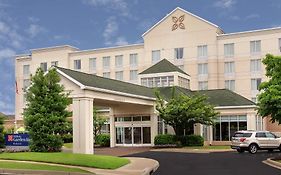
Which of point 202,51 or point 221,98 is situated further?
point 202,51

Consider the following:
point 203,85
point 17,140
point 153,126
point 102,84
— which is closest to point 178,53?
point 203,85

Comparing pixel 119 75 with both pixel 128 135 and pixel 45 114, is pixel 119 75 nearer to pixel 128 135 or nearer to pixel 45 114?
pixel 128 135

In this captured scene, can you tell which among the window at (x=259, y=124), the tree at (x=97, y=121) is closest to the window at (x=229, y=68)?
the window at (x=259, y=124)

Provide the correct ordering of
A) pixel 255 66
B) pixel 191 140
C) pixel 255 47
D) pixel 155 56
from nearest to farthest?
1. pixel 191 140
2. pixel 255 47
3. pixel 255 66
4. pixel 155 56

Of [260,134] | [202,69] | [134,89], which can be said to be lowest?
[260,134]

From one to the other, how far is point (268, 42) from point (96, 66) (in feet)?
101

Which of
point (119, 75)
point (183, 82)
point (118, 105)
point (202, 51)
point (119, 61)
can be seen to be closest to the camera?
point (118, 105)

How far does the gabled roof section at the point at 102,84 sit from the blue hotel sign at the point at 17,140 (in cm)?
567

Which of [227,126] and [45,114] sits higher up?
[45,114]

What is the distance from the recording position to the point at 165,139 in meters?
44.5

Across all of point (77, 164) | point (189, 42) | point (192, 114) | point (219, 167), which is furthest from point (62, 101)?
point (189, 42)

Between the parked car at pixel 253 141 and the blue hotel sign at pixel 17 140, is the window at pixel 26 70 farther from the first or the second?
the parked car at pixel 253 141

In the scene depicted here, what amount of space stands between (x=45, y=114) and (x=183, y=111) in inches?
698

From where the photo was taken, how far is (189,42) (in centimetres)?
7212
